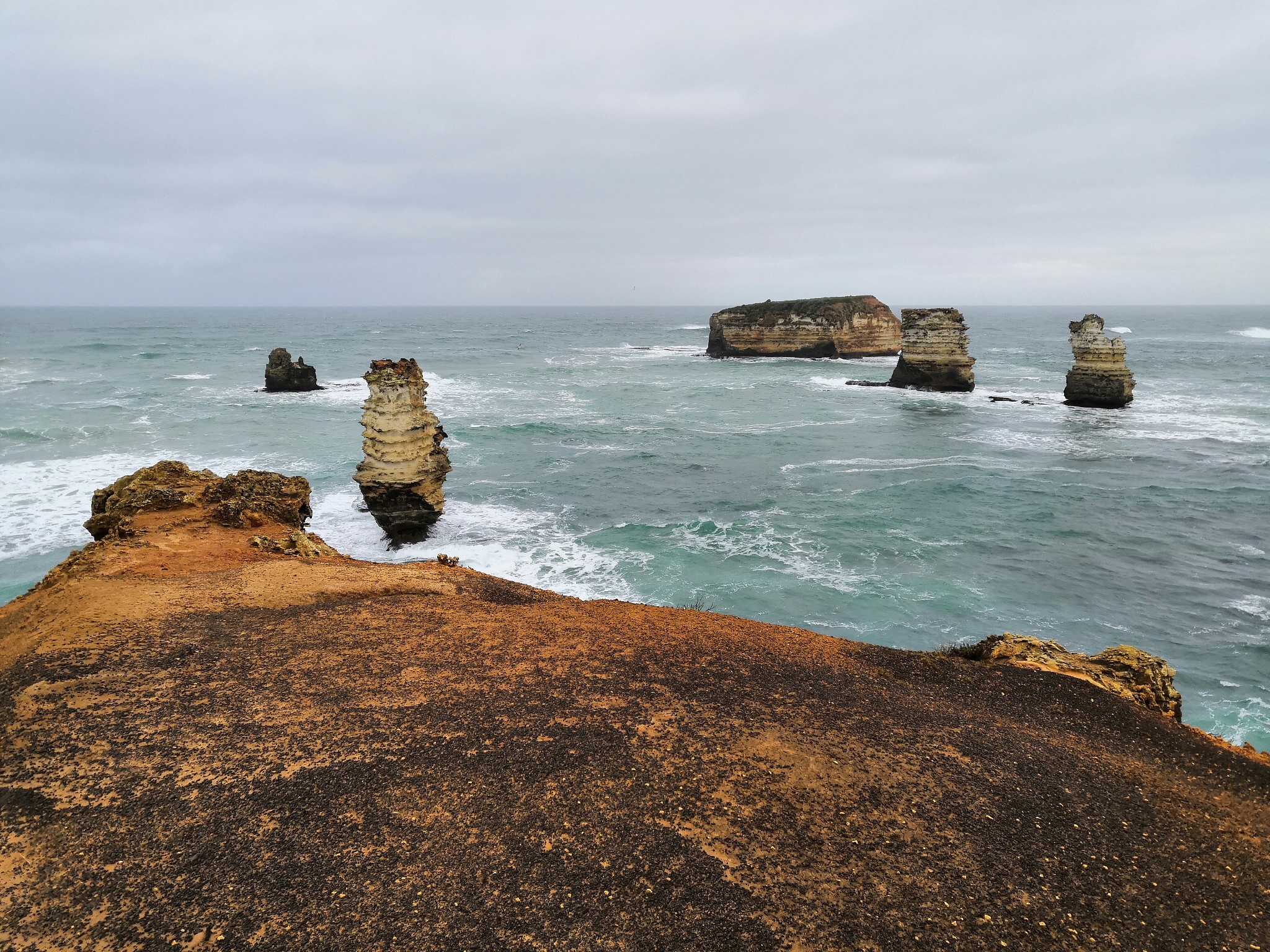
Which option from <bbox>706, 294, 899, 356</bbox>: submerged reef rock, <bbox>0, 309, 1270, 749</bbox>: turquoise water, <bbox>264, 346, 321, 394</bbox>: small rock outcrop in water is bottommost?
<bbox>0, 309, 1270, 749</bbox>: turquoise water

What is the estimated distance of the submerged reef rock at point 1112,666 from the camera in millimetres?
8352

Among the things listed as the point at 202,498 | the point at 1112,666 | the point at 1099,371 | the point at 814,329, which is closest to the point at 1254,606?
the point at 1112,666

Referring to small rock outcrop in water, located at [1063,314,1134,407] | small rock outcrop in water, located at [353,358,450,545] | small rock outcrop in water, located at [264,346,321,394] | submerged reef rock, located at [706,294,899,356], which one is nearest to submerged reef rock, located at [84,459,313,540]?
small rock outcrop in water, located at [353,358,450,545]

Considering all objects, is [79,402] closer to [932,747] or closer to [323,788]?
[323,788]

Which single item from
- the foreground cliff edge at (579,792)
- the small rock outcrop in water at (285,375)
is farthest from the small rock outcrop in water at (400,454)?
the small rock outcrop in water at (285,375)

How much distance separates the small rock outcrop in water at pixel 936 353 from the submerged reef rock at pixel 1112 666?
4104cm

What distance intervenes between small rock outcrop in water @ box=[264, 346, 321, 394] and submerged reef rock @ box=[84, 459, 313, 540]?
3592 centimetres

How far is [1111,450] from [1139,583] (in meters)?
16.7

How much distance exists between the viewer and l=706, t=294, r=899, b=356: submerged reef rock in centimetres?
7044

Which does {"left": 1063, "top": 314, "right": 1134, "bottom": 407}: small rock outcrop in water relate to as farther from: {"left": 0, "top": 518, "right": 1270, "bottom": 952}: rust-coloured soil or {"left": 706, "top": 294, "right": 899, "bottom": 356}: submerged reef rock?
{"left": 0, "top": 518, "right": 1270, "bottom": 952}: rust-coloured soil

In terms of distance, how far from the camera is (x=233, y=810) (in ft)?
18.4

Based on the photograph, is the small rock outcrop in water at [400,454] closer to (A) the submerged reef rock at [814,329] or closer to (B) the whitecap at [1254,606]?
(B) the whitecap at [1254,606]

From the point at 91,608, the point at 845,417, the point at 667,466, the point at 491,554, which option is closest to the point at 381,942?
the point at 91,608

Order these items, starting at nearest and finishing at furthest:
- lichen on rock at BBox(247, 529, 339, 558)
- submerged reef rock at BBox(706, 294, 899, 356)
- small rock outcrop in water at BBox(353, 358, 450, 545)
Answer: lichen on rock at BBox(247, 529, 339, 558), small rock outcrop in water at BBox(353, 358, 450, 545), submerged reef rock at BBox(706, 294, 899, 356)
